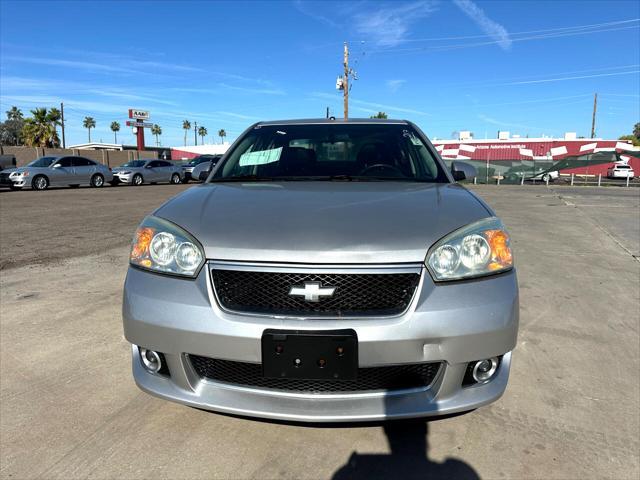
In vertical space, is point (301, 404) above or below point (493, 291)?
below

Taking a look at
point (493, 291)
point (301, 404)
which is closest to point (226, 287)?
point (301, 404)

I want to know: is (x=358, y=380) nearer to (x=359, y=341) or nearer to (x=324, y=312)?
(x=359, y=341)

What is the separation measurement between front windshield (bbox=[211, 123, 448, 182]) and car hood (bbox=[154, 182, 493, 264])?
1.41 ft

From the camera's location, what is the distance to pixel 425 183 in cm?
279

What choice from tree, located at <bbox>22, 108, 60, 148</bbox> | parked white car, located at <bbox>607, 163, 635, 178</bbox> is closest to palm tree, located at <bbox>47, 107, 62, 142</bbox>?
tree, located at <bbox>22, 108, 60, 148</bbox>

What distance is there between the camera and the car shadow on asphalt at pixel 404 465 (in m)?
1.91

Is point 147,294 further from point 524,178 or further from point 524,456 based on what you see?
point 524,178

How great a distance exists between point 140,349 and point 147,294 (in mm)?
313

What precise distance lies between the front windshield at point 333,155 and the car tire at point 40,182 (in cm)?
1846

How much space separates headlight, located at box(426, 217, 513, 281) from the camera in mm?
1876

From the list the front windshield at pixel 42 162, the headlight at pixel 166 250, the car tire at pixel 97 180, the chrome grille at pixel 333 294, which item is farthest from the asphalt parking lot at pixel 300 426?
the car tire at pixel 97 180

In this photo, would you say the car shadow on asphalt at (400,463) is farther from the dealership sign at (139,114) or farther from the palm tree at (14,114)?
the palm tree at (14,114)

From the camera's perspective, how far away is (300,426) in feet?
7.04

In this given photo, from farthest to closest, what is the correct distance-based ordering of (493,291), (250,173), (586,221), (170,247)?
(586,221) → (250,173) → (170,247) → (493,291)
